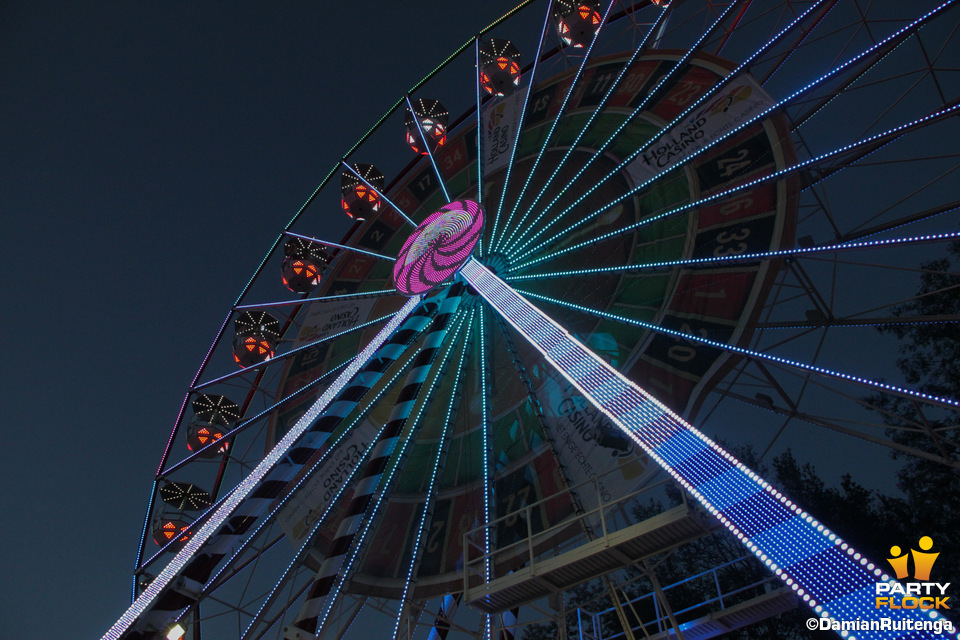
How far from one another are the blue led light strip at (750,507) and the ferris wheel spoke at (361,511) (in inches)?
116

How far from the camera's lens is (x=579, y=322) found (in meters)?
11.0

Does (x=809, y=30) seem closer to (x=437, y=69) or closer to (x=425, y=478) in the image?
(x=437, y=69)

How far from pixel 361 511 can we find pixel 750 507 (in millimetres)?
5254

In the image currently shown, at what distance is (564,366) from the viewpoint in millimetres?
7680

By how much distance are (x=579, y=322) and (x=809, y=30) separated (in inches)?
243

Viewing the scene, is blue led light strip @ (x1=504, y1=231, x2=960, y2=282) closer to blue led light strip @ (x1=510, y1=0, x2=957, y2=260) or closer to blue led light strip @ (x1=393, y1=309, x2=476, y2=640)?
blue led light strip @ (x1=510, y1=0, x2=957, y2=260)

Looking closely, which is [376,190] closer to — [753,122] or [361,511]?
[361,511]

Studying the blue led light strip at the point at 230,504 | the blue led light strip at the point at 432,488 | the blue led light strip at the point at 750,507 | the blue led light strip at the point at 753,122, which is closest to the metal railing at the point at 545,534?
the blue led light strip at the point at 432,488

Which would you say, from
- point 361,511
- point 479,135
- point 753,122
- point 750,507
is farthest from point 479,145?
point 750,507

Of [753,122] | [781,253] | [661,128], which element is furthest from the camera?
[661,128]

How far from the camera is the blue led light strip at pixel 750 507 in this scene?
4594 mm

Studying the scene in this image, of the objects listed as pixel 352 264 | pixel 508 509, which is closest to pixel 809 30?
pixel 508 509

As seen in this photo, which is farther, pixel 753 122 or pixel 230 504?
pixel 230 504

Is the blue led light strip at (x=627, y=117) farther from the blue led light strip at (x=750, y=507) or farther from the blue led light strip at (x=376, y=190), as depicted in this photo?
the blue led light strip at (x=750, y=507)
